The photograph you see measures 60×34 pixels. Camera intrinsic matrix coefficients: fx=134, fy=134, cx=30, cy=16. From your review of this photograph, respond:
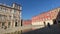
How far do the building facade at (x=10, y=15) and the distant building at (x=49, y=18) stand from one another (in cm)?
711

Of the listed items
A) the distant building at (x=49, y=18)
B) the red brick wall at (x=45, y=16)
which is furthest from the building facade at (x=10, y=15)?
the distant building at (x=49, y=18)

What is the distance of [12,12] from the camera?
47125 mm

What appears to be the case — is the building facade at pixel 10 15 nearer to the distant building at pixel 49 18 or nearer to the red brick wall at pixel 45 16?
the red brick wall at pixel 45 16

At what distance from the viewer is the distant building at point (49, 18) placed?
132 feet

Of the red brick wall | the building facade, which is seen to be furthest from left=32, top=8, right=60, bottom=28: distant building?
the building facade

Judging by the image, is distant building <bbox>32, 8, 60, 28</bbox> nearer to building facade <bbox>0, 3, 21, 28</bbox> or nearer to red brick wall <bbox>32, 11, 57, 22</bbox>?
red brick wall <bbox>32, 11, 57, 22</bbox>

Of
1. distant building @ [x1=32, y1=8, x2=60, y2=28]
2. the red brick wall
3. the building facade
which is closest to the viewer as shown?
distant building @ [x1=32, y1=8, x2=60, y2=28]

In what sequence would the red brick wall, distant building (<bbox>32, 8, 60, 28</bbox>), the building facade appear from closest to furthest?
distant building (<bbox>32, 8, 60, 28</bbox>) < the red brick wall < the building facade

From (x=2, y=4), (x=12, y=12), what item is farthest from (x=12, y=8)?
(x=2, y=4)

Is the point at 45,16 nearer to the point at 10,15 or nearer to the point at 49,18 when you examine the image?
the point at 49,18

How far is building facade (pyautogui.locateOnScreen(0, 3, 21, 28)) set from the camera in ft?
144

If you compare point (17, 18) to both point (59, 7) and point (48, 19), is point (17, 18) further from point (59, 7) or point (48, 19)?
point (59, 7)

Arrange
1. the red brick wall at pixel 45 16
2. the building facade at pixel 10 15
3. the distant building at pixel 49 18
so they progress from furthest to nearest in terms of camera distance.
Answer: the building facade at pixel 10 15
the red brick wall at pixel 45 16
the distant building at pixel 49 18

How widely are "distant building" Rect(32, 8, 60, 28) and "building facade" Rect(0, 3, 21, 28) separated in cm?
711
